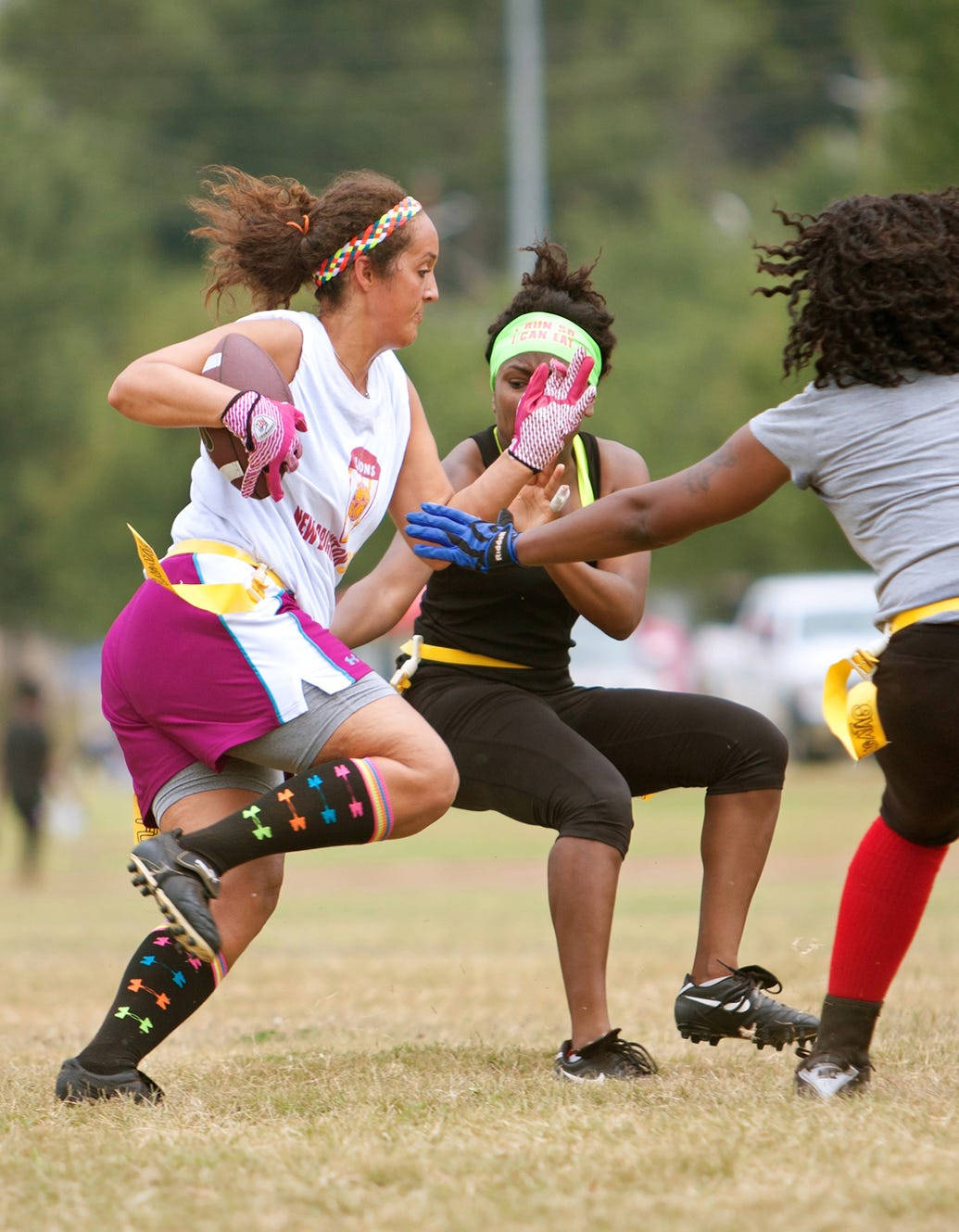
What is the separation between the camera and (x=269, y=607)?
4.30 metres

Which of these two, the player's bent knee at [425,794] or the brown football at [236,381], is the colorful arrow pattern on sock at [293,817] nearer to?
the player's bent knee at [425,794]

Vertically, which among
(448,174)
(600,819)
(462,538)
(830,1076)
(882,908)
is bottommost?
(830,1076)

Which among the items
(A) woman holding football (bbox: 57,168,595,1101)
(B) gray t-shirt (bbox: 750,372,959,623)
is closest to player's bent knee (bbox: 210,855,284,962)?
(A) woman holding football (bbox: 57,168,595,1101)

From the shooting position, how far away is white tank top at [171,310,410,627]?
4.43 meters

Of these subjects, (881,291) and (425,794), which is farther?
(425,794)

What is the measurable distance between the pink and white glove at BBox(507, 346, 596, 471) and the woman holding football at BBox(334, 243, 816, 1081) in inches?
4.5

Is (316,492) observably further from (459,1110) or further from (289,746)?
(459,1110)

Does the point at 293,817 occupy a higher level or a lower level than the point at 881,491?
lower

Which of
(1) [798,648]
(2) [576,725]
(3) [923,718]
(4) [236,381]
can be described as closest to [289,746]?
(4) [236,381]

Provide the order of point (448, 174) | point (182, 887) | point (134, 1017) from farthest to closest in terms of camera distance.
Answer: point (448, 174) < point (134, 1017) < point (182, 887)

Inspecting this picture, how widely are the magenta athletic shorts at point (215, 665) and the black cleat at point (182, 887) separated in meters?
0.30

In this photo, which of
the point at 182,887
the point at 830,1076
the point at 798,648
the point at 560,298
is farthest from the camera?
the point at 798,648

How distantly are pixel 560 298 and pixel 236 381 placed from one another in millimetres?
1434

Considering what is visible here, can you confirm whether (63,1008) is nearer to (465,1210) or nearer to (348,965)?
(348,965)
